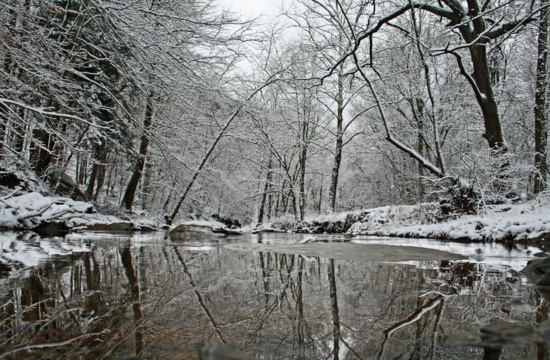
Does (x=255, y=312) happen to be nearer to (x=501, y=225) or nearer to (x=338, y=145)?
(x=501, y=225)

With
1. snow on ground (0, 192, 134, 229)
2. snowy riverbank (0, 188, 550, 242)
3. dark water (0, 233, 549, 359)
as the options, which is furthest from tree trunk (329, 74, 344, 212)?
dark water (0, 233, 549, 359)

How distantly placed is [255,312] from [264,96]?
17.4 m

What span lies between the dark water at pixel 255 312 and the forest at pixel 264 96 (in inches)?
85.5

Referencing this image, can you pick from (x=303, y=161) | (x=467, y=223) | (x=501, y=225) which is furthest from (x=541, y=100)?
(x=303, y=161)

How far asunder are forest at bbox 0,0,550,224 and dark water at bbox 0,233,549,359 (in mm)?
2172

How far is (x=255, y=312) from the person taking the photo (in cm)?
138

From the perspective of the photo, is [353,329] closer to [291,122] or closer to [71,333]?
[71,333]

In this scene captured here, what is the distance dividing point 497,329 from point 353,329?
427 mm

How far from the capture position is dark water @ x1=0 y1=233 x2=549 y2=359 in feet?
3.15

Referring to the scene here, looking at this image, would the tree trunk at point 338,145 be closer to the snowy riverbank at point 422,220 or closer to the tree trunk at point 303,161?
the tree trunk at point 303,161

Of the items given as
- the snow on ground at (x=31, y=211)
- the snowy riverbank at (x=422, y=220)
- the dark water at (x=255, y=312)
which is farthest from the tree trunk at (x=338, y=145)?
the dark water at (x=255, y=312)

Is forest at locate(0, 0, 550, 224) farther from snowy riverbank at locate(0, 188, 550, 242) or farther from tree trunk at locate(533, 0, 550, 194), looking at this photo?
snowy riverbank at locate(0, 188, 550, 242)

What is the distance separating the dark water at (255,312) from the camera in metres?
0.96

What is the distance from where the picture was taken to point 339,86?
17.3 metres
